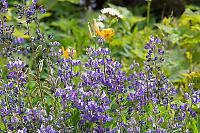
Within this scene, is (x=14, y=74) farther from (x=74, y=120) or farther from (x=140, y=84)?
(x=140, y=84)

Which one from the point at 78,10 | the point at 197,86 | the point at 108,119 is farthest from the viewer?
the point at 78,10

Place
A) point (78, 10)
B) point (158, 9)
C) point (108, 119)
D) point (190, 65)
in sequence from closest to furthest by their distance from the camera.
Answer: point (108, 119)
point (190, 65)
point (158, 9)
point (78, 10)

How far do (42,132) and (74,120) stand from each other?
468 millimetres

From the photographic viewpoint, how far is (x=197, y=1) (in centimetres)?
589

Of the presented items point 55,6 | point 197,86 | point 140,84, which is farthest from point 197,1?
point 140,84

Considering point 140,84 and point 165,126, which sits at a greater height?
point 140,84

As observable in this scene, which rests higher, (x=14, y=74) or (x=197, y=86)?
(x=14, y=74)

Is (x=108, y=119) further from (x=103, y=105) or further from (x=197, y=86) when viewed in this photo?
(x=197, y=86)

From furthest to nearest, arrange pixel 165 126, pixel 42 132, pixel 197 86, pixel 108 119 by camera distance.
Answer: pixel 197 86 → pixel 165 126 → pixel 108 119 → pixel 42 132

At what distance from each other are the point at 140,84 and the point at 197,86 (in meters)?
1.12

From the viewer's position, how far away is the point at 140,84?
2100mm

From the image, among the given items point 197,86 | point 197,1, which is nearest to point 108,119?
point 197,86

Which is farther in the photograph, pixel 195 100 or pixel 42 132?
pixel 195 100

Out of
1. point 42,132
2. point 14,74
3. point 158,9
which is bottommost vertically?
point 42,132
